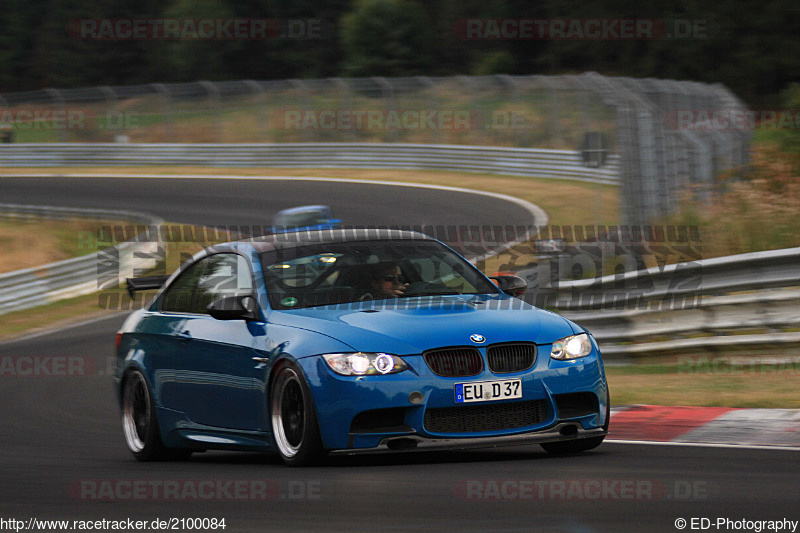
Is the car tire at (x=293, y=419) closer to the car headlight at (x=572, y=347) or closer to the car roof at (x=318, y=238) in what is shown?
the car roof at (x=318, y=238)

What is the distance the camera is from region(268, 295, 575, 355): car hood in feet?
22.3

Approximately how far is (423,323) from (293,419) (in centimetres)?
91

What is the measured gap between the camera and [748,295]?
1073 centimetres

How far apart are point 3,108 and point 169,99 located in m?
6.49

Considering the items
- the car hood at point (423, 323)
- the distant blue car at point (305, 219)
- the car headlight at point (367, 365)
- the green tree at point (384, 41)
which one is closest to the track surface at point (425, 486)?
the car headlight at point (367, 365)

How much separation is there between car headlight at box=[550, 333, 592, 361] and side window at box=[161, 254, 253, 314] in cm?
196

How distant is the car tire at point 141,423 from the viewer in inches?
338

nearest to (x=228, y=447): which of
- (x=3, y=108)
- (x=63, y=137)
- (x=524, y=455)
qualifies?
(x=524, y=455)

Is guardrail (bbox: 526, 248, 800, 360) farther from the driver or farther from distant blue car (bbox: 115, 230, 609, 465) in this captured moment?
the driver

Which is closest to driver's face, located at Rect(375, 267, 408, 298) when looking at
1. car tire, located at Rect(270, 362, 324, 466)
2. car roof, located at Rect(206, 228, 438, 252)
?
car roof, located at Rect(206, 228, 438, 252)

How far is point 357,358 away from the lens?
6.77m

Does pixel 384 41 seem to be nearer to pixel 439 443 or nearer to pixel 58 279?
pixel 58 279

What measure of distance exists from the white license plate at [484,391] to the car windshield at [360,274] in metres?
1.09

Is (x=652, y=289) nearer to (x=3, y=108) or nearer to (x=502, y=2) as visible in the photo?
(x=3, y=108)
